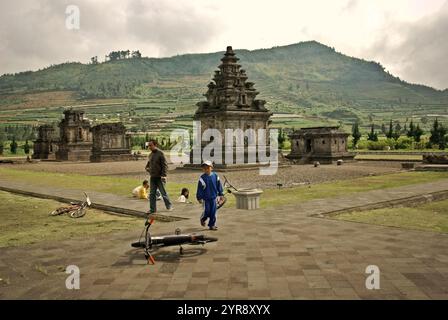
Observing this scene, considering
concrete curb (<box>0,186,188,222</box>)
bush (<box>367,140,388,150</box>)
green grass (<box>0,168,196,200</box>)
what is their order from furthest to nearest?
1. bush (<box>367,140,388,150</box>)
2. green grass (<box>0,168,196,200</box>)
3. concrete curb (<box>0,186,188,222</box>)

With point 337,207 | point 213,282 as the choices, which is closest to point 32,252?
point 213,282

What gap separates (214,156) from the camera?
34438 mm

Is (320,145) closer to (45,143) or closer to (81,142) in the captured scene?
(81,142)

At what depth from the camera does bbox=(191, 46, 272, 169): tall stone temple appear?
35250 mm

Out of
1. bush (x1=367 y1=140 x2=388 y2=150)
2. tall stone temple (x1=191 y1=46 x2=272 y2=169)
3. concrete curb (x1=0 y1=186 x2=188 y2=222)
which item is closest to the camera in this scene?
concrete curb (x1=0 y1=186 x2=188 y2=222)

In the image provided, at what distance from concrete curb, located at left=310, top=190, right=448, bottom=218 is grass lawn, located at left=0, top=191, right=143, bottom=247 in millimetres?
5053

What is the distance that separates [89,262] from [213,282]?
7.47ft

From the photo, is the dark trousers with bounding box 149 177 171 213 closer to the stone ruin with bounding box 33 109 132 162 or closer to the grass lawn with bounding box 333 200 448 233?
the grass lawn with bounding box 333 200 448 233

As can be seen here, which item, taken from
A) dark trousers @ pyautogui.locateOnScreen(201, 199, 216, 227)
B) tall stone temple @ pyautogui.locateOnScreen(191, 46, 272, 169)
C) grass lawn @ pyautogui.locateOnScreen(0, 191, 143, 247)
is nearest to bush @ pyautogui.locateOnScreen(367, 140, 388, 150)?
tall stone temple @ pyautogui.locateOnScreen(191, 46, 272, 169)

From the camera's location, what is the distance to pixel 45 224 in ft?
36.3

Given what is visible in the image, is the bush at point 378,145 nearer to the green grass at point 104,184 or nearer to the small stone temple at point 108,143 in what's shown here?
the small stone temple at point 108,143

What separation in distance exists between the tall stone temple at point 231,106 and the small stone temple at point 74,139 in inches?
961

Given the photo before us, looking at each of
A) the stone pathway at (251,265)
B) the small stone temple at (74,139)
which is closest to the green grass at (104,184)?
the stone pathway at (251,265)
